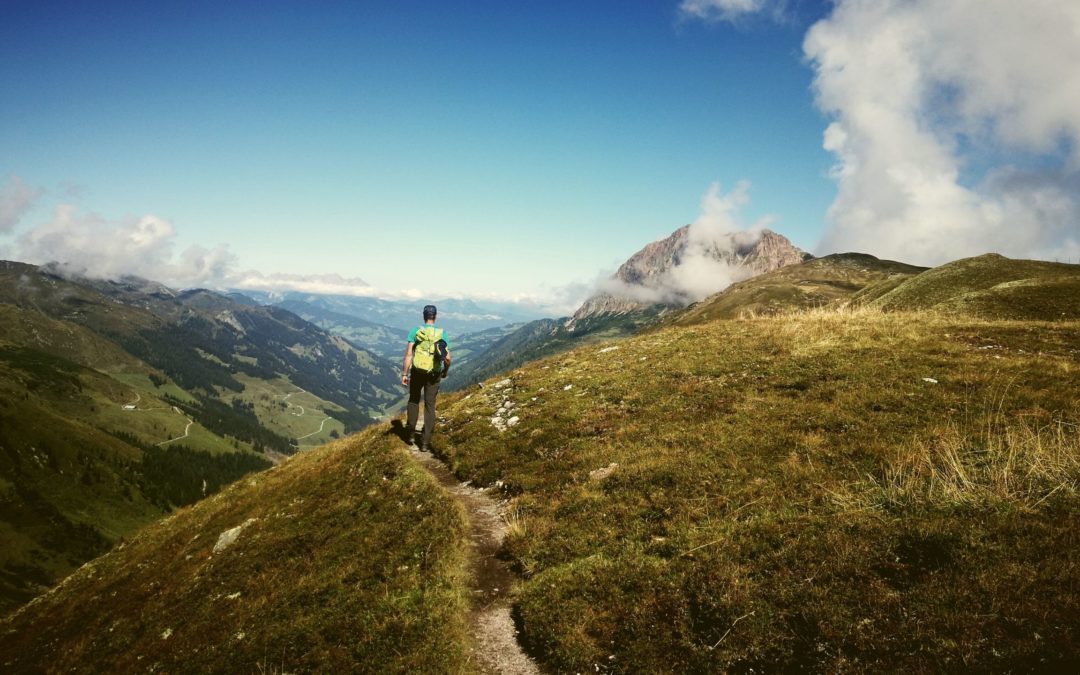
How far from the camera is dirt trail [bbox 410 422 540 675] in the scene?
8617 mm

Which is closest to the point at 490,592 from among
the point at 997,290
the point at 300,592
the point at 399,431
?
the point at 300,592

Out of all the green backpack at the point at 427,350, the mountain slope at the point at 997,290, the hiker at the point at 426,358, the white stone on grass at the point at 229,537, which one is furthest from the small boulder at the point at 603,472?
the mountain slope at the point at 997,290

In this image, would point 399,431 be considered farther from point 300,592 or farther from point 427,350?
point 300,592

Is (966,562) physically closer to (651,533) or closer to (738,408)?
(651,533)

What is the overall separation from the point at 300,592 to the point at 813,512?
12.4 metres

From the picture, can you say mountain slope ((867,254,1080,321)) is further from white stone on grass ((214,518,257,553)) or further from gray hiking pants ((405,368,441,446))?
white stone on grass ((214,518,257,553))

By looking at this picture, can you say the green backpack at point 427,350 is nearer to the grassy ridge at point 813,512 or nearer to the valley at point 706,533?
the valley at point 706,533


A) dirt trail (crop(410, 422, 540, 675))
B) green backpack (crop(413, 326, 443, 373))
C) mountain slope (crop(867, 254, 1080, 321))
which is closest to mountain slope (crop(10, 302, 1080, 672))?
dirt trail (crop(410, 422, 540, 675))

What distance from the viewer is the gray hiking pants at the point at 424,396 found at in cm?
1978

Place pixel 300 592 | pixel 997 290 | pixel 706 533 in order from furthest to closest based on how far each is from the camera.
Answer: pixel 997 290, pixel 300 592, pixel 706 533

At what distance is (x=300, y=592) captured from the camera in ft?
39.1

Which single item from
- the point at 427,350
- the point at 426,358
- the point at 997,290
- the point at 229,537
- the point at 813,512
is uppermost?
the point at 997,290

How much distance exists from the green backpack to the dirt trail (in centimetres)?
505

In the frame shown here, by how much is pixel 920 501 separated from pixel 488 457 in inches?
523
